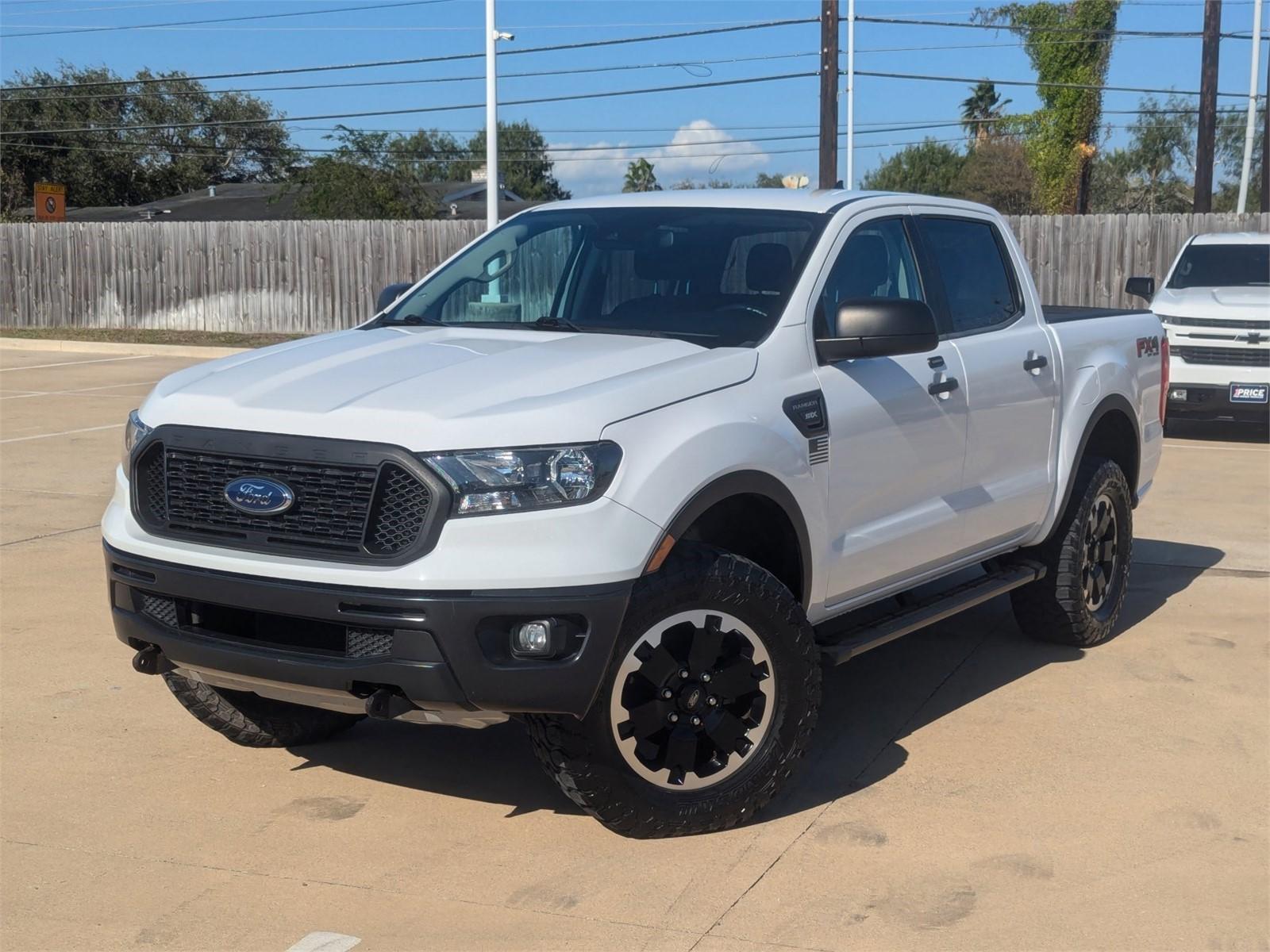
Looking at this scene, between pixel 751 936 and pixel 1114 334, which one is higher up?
pixel 1114 334

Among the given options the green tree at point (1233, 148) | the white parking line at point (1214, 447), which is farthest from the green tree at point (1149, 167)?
the white parking line at point (1214, 447)

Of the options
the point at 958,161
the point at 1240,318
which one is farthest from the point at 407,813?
the point at 958,161

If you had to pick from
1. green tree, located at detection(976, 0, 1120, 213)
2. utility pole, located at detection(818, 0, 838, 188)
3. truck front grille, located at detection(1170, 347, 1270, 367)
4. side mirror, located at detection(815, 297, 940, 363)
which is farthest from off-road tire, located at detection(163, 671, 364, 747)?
green tree, located at detection(976, 0, 1120, 213)

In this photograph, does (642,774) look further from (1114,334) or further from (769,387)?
(1114,334)

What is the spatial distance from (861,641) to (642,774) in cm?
109

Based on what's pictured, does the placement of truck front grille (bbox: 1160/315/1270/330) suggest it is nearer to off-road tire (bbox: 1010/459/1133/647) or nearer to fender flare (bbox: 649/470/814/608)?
off-road tire (bbox: 1010/459/1133/647)

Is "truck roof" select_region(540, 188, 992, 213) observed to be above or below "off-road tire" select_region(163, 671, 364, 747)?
above

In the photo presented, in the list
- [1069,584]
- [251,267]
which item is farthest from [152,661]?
[251,267]

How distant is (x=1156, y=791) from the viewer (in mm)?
4809

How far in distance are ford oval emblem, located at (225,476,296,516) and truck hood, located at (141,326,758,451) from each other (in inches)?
5.9

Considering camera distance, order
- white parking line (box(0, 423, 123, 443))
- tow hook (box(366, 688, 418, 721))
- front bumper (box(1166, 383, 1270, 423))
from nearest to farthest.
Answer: tow hook (box(366, 688, 418, 721)), white parking line (box(0, 423, 123, 443)), front bumper (box(1166, 383, 1270, 423))

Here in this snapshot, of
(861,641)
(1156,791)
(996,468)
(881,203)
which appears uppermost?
(881,203)

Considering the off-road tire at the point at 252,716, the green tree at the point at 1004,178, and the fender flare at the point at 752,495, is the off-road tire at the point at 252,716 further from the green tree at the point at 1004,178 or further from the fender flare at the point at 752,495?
the green tree at the point at 1004,178

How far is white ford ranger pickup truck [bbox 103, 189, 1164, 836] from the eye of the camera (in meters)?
3.88
